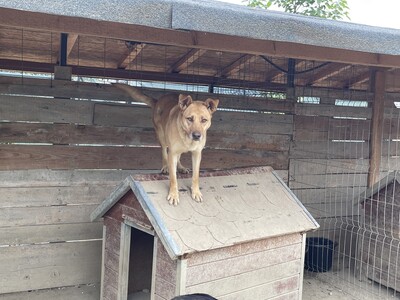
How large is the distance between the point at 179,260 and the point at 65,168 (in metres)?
1.80

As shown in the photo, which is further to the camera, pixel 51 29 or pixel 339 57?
pixel 339 57

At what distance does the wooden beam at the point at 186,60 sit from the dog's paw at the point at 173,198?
1.87m

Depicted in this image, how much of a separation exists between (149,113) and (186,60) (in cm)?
75

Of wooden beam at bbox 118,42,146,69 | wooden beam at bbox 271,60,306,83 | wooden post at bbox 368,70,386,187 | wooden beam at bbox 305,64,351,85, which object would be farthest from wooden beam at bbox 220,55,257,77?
wooden post at bbox 368,70,386,187

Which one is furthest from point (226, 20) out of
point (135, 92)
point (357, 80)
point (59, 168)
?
point (357, 80)

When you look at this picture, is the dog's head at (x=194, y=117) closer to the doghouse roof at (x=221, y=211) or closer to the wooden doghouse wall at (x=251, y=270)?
the doghouse roof at (x=221, y=211)

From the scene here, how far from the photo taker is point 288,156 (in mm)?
5117

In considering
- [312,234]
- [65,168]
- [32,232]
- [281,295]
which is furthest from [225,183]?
[312,234]

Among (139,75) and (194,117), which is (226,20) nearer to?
(194,117)

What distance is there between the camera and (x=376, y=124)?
549 cm

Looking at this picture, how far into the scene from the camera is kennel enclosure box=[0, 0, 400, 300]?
8.61ft

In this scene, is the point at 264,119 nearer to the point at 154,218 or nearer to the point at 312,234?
the point at 312,234

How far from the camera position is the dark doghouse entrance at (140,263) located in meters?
3.88

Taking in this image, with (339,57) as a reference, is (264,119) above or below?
below
